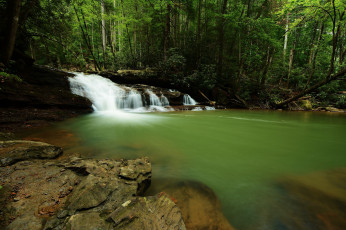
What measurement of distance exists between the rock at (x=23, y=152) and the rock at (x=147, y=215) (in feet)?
6.26

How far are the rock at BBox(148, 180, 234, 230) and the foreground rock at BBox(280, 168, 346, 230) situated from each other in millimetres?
775

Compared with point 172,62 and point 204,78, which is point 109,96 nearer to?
point 172,62

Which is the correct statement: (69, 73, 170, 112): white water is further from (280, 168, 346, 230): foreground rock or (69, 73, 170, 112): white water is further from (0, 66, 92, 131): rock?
(280, 168, 346, 230): foreground rock

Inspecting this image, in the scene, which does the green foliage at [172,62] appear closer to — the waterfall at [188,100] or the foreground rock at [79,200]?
the waterfall at [188,100]

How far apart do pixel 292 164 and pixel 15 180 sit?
4291 mm

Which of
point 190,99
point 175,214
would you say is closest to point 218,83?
point 190,99

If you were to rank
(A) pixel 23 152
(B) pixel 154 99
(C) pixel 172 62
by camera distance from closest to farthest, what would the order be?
(A) pixel 23 152 → (B) pixel 154 99 → (C) pixel 172 62

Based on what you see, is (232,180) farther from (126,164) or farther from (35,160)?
(35,160)

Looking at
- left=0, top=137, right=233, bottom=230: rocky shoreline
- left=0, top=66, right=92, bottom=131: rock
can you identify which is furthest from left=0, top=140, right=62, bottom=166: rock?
left=0, top=66, right=92, bottom=131: rock

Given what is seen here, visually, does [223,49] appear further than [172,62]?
Yes

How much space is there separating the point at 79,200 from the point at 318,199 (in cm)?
286

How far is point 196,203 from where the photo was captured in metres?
1.88

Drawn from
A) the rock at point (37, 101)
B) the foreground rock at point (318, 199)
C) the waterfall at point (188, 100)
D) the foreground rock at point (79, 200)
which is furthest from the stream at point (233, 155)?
the waterfall at point (188, 100)

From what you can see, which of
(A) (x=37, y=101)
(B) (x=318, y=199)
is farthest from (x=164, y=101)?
(B) (x=318, y=199)
